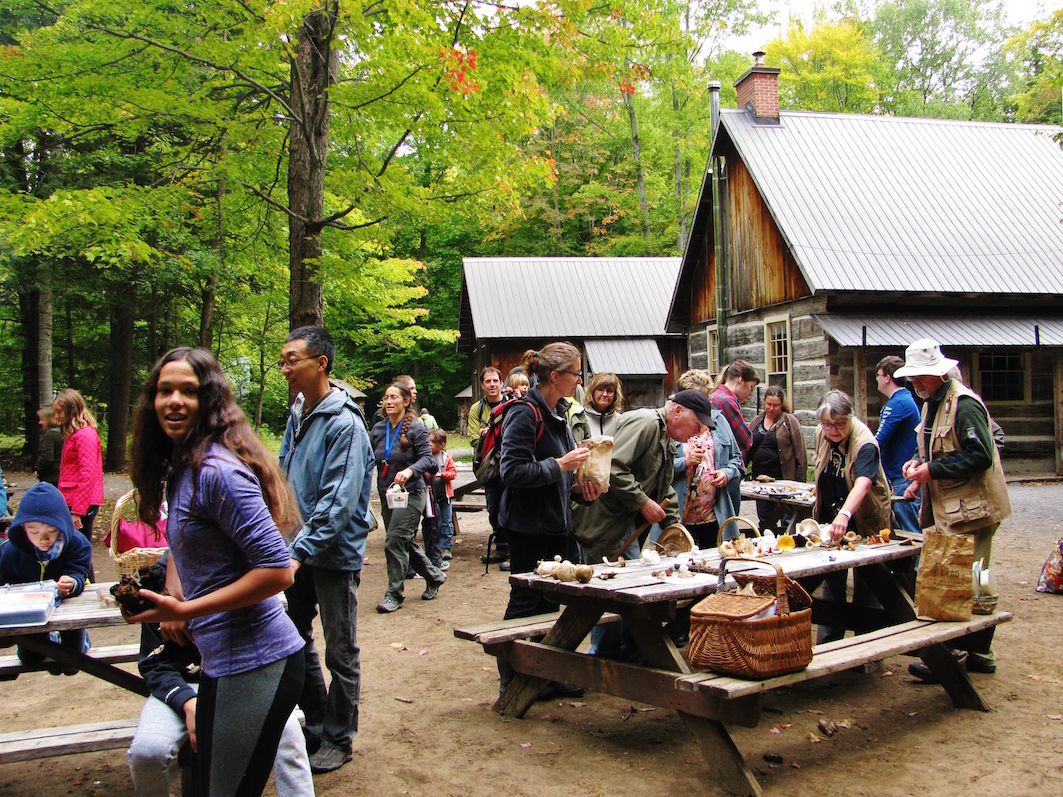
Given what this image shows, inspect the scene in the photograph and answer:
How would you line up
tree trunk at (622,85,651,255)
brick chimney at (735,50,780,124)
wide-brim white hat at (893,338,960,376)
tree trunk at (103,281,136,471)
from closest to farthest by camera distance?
wide-brim white hat at (893,338,960,376) < tree trunk at (103,281,136,471) < brick chimney at (735,50,780,124) < tree trunk at (622,85,651,255)

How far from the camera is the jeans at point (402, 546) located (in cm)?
707

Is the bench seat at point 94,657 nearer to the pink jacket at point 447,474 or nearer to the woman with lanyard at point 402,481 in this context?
the woman with lanyard at point 402,481

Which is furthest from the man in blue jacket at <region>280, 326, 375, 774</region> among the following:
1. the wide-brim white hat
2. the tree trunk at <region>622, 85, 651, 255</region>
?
the tree trunk at <region>622, 85, 651, 255</region>

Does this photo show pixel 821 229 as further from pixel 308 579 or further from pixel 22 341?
pixel 22 341

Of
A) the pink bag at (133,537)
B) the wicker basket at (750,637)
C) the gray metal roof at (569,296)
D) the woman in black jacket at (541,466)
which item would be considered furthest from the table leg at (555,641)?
the gray metal roof at (569,296)

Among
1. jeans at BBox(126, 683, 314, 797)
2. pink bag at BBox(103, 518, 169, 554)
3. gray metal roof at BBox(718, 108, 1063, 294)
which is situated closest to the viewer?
jeans at BBox(126, 683, 314, 797)

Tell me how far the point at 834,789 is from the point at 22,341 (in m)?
24.2

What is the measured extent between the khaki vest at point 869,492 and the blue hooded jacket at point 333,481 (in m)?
3.34

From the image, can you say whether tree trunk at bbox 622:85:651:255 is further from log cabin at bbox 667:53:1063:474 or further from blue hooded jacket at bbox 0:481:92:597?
blue hooded jacket at bbox 0:481:92:597

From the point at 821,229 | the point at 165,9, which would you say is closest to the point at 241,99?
the point at 165,9

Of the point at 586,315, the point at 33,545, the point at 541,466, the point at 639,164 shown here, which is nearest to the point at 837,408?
the point at 541,466

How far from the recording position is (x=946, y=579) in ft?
15.4

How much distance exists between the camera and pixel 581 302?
2569 centimetres

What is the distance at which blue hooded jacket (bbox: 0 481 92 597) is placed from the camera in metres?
4.46
